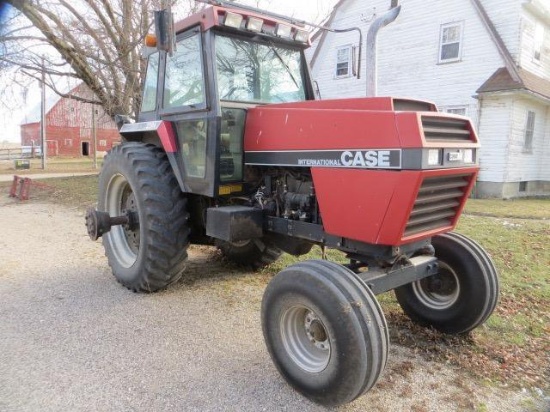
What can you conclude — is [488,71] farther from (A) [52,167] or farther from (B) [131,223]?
(A) [52,167]

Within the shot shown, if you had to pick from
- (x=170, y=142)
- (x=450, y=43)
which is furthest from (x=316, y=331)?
(x=450, y=43)

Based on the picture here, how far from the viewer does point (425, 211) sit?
2797 millimetres

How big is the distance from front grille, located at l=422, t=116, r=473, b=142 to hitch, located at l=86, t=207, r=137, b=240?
3048mm

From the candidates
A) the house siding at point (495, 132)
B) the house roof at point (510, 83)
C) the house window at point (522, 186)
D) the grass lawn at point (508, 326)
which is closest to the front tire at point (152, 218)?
the grass lawn at point (508, 326)

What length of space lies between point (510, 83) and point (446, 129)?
35.8 ft

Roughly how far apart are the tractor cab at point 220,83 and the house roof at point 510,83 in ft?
31.8

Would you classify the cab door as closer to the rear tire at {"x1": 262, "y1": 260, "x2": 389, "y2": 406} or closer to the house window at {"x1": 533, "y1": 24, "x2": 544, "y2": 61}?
the rear tire at {"x1": 262, "y1": 260, "x2": 389, "y2": 406}

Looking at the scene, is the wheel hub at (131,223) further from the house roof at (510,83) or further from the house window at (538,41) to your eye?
the house window at (538,41)

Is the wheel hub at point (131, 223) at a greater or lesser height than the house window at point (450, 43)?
lesser

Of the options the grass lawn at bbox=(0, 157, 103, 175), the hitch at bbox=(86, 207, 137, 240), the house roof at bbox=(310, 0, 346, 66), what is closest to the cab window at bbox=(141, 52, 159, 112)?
the hitch at bbox=(86, 207, 137, 240)

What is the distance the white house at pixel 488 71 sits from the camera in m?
12.4

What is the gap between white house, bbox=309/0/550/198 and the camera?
40.7 feet

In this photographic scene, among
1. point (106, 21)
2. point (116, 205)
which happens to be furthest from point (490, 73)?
point (116, 205)

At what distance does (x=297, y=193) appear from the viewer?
3.50 metres
